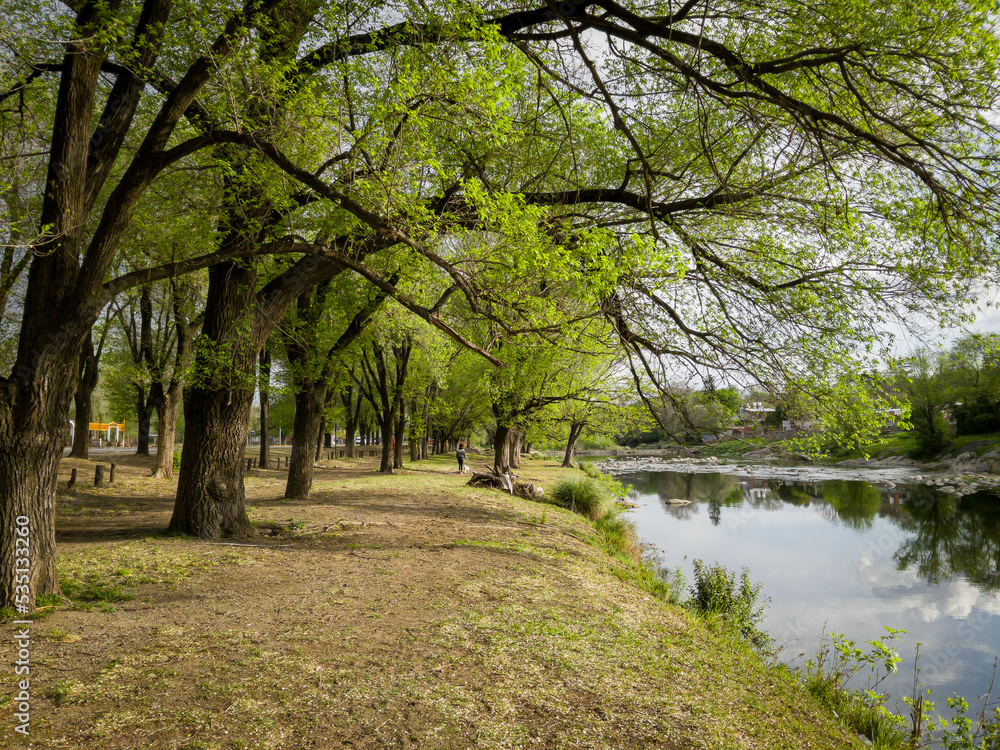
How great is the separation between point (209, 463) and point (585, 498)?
11.4 m

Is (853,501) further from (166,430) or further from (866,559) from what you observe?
(166,430)

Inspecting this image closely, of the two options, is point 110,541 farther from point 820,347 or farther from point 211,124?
point 820,347

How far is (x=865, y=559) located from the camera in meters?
14.7

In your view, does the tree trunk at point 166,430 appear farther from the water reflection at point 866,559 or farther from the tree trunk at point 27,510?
the water reflection at point 866,559

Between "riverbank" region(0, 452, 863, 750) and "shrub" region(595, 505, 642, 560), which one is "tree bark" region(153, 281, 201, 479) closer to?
"riverbank" region(0, 452, 863, 750)

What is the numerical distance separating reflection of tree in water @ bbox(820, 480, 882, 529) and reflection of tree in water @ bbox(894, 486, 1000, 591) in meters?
1.09

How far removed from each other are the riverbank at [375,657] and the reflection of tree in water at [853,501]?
51.2ft

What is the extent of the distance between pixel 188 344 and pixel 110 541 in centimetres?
905

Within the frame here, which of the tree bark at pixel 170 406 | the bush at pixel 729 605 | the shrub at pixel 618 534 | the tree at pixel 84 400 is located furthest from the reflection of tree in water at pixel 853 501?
the tree at pixel 84 400

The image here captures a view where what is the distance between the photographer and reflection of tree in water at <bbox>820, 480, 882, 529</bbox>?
2014 centimetres

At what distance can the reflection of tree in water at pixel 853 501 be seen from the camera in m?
20.1

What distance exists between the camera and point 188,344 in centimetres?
1622

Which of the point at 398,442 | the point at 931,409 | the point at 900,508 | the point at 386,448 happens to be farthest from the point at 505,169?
the point at 931,409

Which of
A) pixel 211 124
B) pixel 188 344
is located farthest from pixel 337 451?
pixel 211 124
